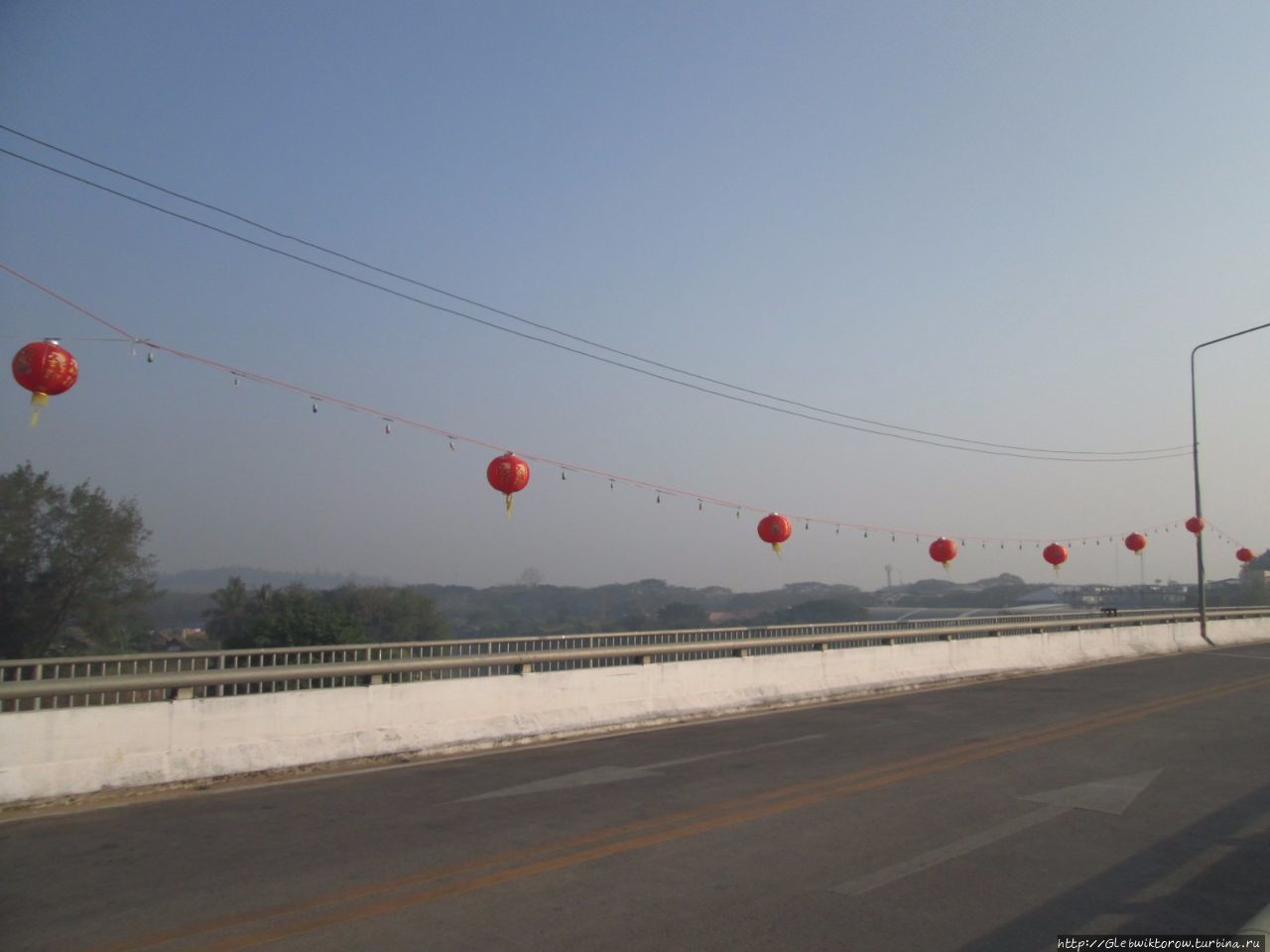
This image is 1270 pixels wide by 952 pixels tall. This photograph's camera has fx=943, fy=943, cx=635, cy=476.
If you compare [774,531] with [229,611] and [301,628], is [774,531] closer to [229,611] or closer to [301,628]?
[301,628]

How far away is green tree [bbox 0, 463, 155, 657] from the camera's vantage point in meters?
33.5

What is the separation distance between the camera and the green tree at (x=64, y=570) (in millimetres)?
33500

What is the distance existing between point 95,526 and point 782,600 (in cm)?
4296

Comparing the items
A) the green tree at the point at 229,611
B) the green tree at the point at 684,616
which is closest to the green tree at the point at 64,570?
the green tree at the point at 229,611

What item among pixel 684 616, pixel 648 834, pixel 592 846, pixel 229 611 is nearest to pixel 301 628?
pixel 229 611

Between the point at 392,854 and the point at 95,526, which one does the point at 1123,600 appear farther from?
the point at 392,854

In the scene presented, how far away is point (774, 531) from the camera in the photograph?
21.5 m

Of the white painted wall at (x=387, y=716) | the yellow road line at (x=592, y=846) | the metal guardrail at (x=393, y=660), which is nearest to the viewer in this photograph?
the yellow road line at (x=592, y=846)

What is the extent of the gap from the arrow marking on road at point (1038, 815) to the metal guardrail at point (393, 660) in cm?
669

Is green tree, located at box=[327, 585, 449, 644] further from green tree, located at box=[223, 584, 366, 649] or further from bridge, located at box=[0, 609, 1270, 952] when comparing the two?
bridge, located at box=[0, 609, 1270, 952]

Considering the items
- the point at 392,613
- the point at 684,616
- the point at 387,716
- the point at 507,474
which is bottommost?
the point at 387,716

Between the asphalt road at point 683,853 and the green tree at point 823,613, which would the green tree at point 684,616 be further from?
the asphalt road at point 683,853

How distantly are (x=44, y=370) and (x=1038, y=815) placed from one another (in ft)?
37.2

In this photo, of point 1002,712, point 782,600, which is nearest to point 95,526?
point 1002,712
